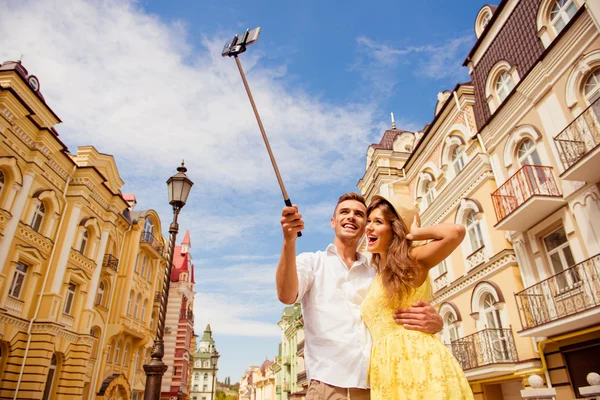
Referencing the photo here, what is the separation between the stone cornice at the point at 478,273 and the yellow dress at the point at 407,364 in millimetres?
8965

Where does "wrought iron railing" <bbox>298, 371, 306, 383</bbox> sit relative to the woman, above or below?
above

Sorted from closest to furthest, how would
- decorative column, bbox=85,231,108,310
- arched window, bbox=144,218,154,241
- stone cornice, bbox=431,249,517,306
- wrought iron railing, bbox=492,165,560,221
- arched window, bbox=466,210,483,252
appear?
wrought iron railing, bbox=492,165,560,221, stone cornice, bbox=431,249,517,306, arched window, bbox=466,210,483,252, decorative column, bbox=85,231,108,310, arched window, bbox=144,218,154,241

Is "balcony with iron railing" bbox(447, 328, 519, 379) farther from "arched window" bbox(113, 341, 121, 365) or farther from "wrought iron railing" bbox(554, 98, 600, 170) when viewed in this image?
"arched window" bbox(113, 341, 121, 365)

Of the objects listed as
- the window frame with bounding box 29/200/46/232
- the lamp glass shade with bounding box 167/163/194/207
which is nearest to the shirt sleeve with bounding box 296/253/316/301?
the lamp glass shade with bounding box 167/163/194/207

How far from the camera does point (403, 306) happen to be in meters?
2.55

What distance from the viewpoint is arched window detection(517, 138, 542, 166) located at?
1151 centimetres

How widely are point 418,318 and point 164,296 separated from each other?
6533 millimetres

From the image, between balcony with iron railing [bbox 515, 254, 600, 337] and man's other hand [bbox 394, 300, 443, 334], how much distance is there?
8.11 meters

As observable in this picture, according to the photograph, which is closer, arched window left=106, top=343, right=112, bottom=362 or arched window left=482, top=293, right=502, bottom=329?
arched window left=482, top=293, right=502, bottom=329

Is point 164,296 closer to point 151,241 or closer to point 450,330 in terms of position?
point 450,330

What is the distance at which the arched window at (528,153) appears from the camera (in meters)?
11.5

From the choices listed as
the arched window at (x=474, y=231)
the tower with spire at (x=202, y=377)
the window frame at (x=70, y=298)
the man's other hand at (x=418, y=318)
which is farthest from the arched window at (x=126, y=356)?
the tower with spire at (x=202, y=377)

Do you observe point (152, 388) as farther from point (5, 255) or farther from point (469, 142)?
point (469, 142)

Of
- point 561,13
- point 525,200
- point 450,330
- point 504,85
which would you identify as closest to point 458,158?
point 504,85
